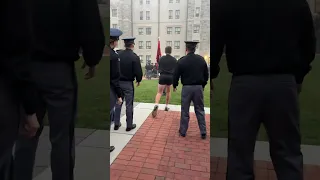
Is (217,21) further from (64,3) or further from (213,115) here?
(64,3)

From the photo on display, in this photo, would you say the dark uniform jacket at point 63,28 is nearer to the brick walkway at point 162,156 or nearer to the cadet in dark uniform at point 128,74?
the brick walkway at point 162,156

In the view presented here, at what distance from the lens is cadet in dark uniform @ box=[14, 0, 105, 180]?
1.24m

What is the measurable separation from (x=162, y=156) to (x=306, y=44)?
6.26ft

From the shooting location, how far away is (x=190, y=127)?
4.15m

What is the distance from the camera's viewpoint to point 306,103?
4.16ft

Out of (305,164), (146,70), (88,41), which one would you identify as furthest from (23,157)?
(146,70)

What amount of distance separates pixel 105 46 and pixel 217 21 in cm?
59

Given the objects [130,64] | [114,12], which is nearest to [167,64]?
[130,64]

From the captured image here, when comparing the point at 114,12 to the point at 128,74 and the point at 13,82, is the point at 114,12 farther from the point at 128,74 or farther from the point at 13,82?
the point at 128,74

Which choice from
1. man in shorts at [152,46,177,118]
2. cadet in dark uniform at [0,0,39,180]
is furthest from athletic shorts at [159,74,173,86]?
cadet in dark uniform at [0,0,39,180]

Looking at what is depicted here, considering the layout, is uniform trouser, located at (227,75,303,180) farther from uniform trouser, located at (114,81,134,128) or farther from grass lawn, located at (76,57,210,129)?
uniform trouser, located at (114,81,134,128)

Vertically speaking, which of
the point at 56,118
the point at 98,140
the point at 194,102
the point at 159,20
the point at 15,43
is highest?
the point at 159,20

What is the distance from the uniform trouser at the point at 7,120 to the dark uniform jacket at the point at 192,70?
2.24 m

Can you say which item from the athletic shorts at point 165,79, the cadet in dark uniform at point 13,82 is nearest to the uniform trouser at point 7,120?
the cadet in dark uniform at point 13,82
